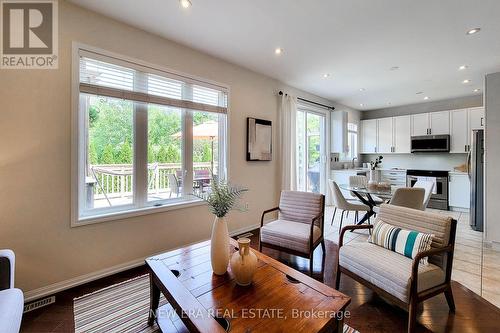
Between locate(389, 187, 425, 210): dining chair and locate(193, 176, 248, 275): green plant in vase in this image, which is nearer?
locate(193, 176, 248, 275): green plant in vase

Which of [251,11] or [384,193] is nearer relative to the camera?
[251,11]

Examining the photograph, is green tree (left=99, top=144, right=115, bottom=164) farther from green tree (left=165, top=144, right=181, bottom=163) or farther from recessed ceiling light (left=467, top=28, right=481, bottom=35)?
recessed ceiling light (left=467, top=28, right=481, bottom=35)

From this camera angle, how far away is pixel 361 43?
116 inches

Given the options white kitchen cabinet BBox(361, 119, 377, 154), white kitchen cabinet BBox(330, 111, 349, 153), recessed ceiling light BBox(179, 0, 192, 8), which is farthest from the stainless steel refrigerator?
recessed ceiling light BBox(179, 0, 192, 8)

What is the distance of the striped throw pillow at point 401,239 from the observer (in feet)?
6.01

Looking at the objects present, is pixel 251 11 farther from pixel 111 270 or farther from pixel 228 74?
pixel 111 270

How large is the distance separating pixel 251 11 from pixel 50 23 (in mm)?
1916

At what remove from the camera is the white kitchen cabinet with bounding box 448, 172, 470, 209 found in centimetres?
514

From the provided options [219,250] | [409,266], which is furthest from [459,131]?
[219,250]

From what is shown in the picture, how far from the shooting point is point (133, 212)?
2648mm

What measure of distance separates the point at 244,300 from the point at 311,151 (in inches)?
189

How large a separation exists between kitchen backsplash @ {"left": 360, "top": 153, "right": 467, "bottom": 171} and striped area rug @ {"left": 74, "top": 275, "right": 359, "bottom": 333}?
6121mm

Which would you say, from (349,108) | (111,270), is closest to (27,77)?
(111,270)

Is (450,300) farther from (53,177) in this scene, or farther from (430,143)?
(430,143)
